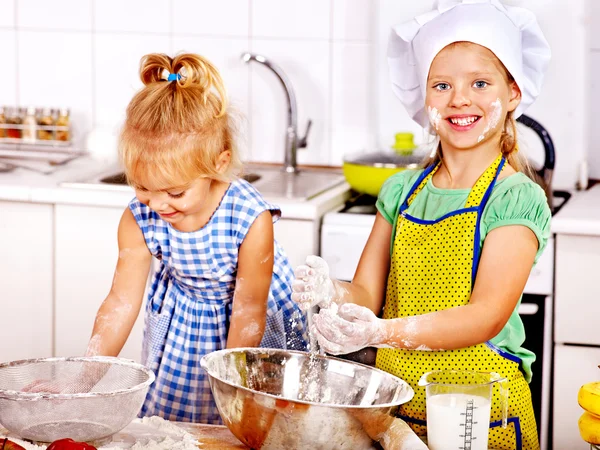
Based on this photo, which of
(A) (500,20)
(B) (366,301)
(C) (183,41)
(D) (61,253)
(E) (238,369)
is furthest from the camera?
(C) (183,41)

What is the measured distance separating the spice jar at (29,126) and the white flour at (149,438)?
5.82 feet

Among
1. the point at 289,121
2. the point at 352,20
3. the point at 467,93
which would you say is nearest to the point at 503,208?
the point at 467,93

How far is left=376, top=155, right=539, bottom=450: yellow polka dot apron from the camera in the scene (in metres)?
1.39

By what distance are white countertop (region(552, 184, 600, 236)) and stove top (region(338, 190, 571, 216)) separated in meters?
0.03

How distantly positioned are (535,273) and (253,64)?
111 centimetres

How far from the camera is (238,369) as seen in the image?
123 cm

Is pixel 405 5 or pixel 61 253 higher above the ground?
pixel 405 5

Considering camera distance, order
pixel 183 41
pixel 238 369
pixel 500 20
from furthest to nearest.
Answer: pixel 183 41 < pixel 500 20 < pixel 238 369

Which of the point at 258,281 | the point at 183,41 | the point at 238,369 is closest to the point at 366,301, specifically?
the point at 258,281

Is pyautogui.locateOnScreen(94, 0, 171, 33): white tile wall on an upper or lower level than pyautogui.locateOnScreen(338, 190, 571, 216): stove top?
upper

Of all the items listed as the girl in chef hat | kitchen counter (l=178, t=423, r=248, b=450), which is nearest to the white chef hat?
the girl in chef hat

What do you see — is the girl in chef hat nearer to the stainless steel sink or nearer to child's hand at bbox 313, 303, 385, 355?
child's hand at bbox 313, 303, 385, 355

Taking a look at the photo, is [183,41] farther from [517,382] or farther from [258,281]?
[517,382]

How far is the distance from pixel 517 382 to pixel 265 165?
1570 millimetres
